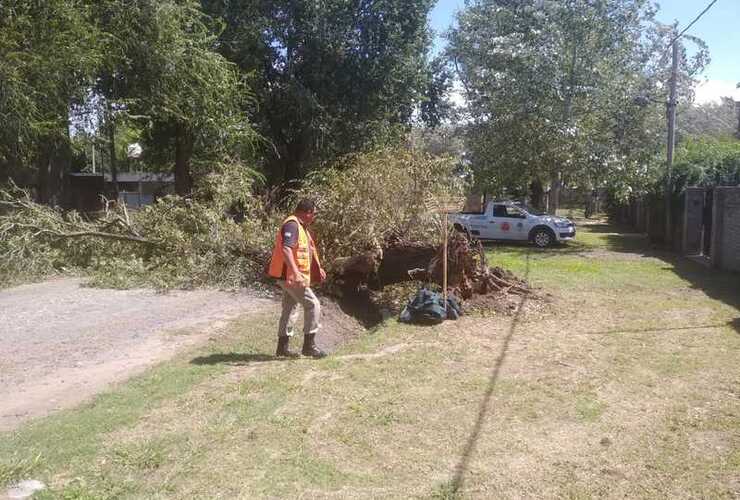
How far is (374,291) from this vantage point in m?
10.9

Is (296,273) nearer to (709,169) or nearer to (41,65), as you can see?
(41,65)

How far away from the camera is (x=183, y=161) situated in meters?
19.9

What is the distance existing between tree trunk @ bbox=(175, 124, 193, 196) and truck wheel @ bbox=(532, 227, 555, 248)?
1075cm

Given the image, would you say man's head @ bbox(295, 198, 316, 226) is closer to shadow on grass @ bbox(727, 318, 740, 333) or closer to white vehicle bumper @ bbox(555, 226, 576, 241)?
shadow on grass @ bbox(727, 318, 740, 333)

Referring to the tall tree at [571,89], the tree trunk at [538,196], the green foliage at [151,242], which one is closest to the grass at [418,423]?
the green foliage at [151,242]

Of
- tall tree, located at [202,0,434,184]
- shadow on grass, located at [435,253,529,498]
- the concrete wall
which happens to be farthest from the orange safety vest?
tall tree, located at [202,0,434,184]

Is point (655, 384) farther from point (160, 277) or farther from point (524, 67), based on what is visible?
point (524, 67)

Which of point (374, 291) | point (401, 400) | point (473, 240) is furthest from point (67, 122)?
point (401, 400)

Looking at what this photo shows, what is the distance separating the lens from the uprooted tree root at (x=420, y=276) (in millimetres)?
9992

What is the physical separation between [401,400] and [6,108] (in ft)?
33.1

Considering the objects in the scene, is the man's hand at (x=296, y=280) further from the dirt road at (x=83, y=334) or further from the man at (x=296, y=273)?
the dirt road at (x=83, y=334)

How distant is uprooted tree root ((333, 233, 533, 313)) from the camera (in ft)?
32.8

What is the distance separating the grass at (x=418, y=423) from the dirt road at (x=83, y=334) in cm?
38

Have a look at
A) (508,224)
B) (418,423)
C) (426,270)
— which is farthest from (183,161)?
(418,423)
